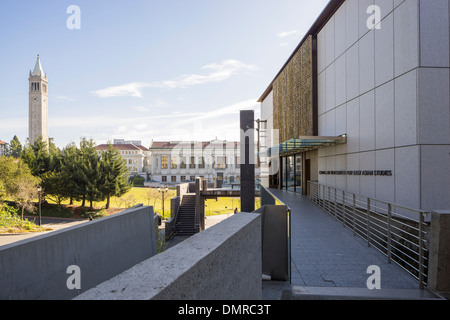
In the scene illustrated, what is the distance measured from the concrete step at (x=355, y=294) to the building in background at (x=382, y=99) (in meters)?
5.03

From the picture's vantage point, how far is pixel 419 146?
27.7 feet

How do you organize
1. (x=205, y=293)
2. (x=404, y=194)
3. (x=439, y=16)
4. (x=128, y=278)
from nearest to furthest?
1. (x=128, y=278)
2. (x=205, y=293)
3. (x=439, y=16)
4. (x=404, y=194)

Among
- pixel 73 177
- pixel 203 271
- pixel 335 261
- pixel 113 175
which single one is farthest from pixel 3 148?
pixel 203 271

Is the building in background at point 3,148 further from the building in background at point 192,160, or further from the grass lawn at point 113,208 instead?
the grass lawn at point 113,208

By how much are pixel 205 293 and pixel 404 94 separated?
9853 millimetres

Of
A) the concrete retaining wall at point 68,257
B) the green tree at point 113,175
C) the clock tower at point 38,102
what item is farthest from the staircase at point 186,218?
the clock tower at point 38,102

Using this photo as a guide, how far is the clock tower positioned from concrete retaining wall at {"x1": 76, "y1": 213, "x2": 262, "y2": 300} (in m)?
93.9

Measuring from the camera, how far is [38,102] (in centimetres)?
8319

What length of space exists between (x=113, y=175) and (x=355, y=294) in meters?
36.4

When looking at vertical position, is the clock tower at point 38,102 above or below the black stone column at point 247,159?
above

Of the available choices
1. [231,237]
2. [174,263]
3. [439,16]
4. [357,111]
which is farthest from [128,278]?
[357,111]

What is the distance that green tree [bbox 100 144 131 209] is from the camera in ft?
116

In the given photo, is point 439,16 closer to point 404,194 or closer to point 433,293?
point 404,194

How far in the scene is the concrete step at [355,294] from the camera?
4129 millimetres
